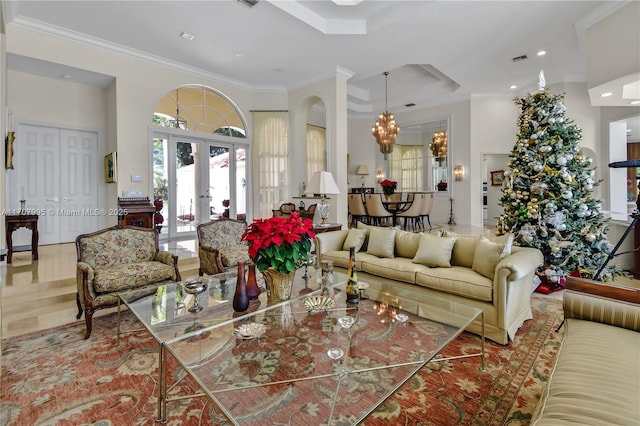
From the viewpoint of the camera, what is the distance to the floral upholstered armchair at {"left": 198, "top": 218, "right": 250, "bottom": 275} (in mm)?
3537

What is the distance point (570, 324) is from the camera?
1779 millimetres

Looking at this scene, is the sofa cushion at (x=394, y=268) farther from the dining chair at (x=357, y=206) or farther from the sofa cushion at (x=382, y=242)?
the dining chair at (x=357, y=206)

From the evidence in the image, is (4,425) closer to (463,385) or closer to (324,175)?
(463,385)

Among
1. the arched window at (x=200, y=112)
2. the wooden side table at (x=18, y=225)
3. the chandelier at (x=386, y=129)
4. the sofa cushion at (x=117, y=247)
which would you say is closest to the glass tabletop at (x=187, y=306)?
the sofa cushion at (x=117, y=247)

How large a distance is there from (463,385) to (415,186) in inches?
366

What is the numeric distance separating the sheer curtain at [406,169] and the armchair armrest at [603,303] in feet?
29.2

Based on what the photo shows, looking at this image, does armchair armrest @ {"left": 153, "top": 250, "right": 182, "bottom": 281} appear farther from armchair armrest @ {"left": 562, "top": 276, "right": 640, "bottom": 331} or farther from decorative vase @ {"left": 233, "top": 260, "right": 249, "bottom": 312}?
armchair armrest @ {"left": 562, "top": 276, "right": 640, "bottom": 331}

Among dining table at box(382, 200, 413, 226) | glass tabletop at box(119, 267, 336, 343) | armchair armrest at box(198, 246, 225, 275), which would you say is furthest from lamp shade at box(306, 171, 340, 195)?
dining table at box(382, 200, 413, 226)

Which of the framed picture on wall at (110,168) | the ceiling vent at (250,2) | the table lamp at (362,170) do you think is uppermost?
the ceiling vent at (250,2)

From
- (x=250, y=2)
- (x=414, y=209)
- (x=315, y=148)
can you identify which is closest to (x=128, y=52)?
(x=250, y=2)

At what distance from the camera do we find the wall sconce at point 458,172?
8.41m

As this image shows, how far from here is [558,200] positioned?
3771 millimetres

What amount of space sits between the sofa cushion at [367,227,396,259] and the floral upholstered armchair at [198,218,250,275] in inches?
56.1

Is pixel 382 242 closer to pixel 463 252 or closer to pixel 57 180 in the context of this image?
pixel 463 252
